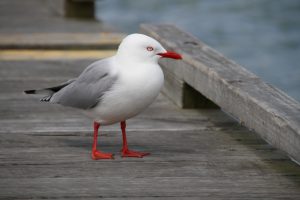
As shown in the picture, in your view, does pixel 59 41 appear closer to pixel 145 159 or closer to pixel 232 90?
pixel 232 90

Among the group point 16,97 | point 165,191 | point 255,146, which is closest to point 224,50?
point 16,97

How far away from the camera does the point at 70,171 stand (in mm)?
4121

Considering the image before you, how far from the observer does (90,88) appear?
4.34m

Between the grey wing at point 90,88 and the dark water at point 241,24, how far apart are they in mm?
7534

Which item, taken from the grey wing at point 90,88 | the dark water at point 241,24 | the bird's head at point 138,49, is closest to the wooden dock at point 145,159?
the grey wing at point 90,88

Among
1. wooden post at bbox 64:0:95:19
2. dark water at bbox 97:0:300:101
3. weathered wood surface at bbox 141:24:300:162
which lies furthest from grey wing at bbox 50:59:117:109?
dark water at bbox 97:0:300:101

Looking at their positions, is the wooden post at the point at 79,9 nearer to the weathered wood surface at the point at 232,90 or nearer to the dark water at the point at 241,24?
the weathered wood surface at the point at 232,90

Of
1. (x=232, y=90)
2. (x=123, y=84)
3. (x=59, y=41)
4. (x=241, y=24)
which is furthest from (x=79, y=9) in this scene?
(x=241, y=24)

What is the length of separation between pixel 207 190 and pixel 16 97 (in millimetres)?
2234

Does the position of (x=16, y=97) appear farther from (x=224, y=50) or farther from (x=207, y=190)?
(x=224, y=50)

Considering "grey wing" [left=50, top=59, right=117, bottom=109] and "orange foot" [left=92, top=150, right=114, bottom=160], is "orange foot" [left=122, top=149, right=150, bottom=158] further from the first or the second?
"grey wing" [left=50, top=59, right=117, bottom=109]

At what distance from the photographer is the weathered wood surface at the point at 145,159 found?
3846 millimetres

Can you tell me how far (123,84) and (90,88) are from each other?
226mm

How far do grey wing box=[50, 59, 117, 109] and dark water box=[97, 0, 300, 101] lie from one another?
7.53m
